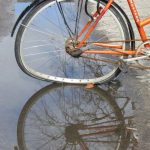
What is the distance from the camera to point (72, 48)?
218 inches

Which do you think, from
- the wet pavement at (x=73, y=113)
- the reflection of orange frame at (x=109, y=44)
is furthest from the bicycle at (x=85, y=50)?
the wet pavement at (x=73, y=113)

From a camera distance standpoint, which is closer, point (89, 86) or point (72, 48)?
point (72, 48)

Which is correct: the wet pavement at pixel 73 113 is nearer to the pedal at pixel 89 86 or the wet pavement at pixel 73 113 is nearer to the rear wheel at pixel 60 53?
the pedal at pixel 89 86

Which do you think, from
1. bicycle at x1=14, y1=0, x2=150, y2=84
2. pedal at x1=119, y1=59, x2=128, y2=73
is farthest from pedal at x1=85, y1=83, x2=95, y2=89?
pedal at x1=119, y1=59, x2=128, y2=73

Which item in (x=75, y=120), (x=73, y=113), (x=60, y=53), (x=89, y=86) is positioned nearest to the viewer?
(x=75, y=120)

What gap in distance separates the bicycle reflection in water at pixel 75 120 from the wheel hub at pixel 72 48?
0.46 meters

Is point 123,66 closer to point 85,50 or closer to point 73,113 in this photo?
point 85,50

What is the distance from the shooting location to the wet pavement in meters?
4.62

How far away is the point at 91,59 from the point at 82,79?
278 mm

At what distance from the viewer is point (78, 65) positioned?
627cm

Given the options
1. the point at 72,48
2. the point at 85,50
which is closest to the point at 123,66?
the point at 85,50

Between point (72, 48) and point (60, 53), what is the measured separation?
3.48 ft

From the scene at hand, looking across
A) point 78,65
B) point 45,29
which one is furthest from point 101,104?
point 45,29

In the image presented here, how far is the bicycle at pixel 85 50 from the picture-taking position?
538cm
